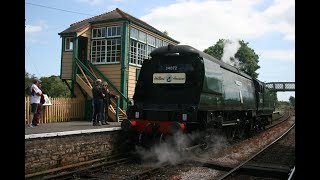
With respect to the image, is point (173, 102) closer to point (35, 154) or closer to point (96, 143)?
point (96, 143)

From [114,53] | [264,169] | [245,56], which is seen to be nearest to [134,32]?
[114,53]

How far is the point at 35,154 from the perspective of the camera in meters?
7.13

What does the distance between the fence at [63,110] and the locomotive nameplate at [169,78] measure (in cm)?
547

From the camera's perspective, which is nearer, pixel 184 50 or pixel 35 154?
pixel 35 154

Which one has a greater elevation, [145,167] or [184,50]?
[184,50]

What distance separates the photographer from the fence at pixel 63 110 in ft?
43.5

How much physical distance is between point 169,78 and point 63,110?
22.2 feet

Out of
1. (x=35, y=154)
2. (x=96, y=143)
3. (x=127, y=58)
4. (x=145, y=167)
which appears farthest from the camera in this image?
(x=127, y=58)

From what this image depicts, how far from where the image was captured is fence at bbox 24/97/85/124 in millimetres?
13266

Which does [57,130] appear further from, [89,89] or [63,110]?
[89,89]

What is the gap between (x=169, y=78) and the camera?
972cm

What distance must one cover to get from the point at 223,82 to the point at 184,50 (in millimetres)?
2383
